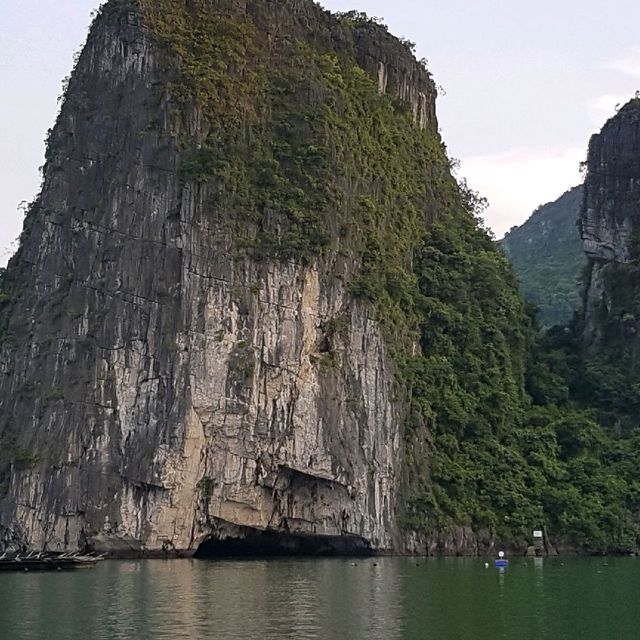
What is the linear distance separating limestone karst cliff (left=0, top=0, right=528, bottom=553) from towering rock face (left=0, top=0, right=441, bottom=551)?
9cm

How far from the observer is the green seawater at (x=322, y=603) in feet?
88.7

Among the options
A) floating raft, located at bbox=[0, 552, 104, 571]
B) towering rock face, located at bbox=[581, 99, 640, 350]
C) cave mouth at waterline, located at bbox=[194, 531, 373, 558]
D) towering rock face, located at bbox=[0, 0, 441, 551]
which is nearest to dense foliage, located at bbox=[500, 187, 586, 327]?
towering rock face, located at bbox=[581, 99, 640, 350]

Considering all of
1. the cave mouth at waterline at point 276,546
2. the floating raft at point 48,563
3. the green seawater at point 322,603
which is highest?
the cave mouth at waterline at point 276,546

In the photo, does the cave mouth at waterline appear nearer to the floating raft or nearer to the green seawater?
the green seawater

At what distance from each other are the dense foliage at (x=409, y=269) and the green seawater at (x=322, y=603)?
922 cm

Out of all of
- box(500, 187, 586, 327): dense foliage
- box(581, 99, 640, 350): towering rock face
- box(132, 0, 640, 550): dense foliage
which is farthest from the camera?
box(500, 187, 586, 327): dense foliage

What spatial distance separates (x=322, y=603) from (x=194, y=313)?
21378mm

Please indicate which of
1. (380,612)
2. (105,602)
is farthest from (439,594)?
(105,602)

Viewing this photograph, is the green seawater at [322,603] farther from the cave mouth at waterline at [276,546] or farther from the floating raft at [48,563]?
the cave mouth at waterline at [276,546]

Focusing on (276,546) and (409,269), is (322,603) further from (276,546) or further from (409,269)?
(409,269)

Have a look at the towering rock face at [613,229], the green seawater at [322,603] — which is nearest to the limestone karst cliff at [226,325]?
the green seawater at [322,603]

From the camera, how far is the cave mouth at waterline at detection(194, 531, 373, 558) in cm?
5350

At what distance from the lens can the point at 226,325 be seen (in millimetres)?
51875

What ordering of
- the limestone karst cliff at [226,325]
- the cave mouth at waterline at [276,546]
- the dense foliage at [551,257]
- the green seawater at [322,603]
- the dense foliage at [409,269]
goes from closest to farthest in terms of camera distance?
the green seawater at [322,603] < the limestone karst cliff at [226,325] < the cave mouth at waterline at [276,546] < the dense foliage at [409,269] < the dense foliage at [551,257]
